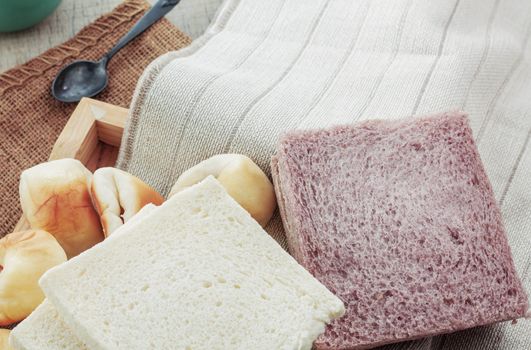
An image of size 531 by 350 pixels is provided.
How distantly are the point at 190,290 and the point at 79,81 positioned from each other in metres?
0.94

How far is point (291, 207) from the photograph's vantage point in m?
1.19

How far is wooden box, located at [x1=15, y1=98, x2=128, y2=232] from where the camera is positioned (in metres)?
1.55

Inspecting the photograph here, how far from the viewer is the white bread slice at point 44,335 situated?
3.46 ft

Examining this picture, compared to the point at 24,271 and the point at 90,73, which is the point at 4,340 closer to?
the point at 24,271

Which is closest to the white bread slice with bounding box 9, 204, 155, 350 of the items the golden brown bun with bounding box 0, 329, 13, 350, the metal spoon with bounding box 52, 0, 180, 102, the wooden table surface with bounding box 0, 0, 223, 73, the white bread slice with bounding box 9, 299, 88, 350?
the white bread slice with bounding box 9, 299, 88, 350

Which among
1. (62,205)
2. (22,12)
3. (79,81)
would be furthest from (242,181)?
(22,12)

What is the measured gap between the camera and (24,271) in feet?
3.87

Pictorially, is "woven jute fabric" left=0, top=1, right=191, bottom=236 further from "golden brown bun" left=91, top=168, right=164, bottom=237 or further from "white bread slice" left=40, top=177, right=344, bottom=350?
"white bread slice" left=40, top=177, right=344, bottom=350

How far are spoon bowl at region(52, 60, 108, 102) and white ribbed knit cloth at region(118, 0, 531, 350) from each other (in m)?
0.33

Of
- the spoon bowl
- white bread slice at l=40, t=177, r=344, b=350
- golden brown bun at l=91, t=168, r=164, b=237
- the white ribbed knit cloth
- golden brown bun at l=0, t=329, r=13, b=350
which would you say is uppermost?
the white ribbed knit cloth

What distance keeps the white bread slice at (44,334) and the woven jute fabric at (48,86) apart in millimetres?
591

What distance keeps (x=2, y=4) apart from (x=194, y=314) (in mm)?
1237

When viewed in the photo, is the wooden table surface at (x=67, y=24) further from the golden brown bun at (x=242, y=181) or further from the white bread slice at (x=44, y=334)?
the white bread slice at (x=44, y=334)

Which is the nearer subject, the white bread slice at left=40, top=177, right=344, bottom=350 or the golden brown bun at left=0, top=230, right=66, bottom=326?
the white bread slice at left=40, top=177, right=344, bottom=350
